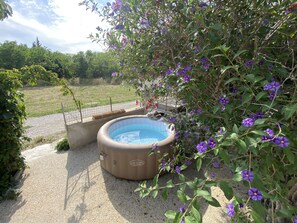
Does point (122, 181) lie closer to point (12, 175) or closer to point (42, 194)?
point (42, 194)

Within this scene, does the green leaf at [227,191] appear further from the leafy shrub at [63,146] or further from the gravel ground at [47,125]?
the gravel ground at [47,125]

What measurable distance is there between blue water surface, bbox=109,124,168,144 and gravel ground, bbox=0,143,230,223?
1494mm

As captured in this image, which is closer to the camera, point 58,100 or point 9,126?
point 9,126

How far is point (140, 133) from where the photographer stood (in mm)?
6074

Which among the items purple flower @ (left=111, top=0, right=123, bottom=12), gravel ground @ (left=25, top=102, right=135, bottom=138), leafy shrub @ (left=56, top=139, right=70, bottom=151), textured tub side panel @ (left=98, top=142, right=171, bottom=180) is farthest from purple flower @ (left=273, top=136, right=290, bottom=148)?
gravel ground @ (left=25, top=102, right=135, bottom=138)

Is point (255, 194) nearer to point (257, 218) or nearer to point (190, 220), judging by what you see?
point (257, 218)

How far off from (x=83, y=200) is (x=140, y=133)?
3179mm

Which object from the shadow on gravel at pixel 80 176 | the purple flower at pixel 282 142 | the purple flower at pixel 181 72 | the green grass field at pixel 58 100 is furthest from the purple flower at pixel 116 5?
the green grass field at pixel 58 100

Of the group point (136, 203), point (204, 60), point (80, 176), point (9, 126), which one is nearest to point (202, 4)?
point (204, 60)

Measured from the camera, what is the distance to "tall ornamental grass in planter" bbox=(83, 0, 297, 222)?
869 mm

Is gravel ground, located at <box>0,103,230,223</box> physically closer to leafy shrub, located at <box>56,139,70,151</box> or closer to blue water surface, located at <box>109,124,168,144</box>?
leafy shrub, located at <box>56,139,70,151</box>

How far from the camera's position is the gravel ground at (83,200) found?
9.12 feet

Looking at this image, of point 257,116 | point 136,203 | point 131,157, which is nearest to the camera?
point 257,116

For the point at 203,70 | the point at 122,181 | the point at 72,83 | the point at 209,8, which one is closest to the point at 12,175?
the point at 122,181
